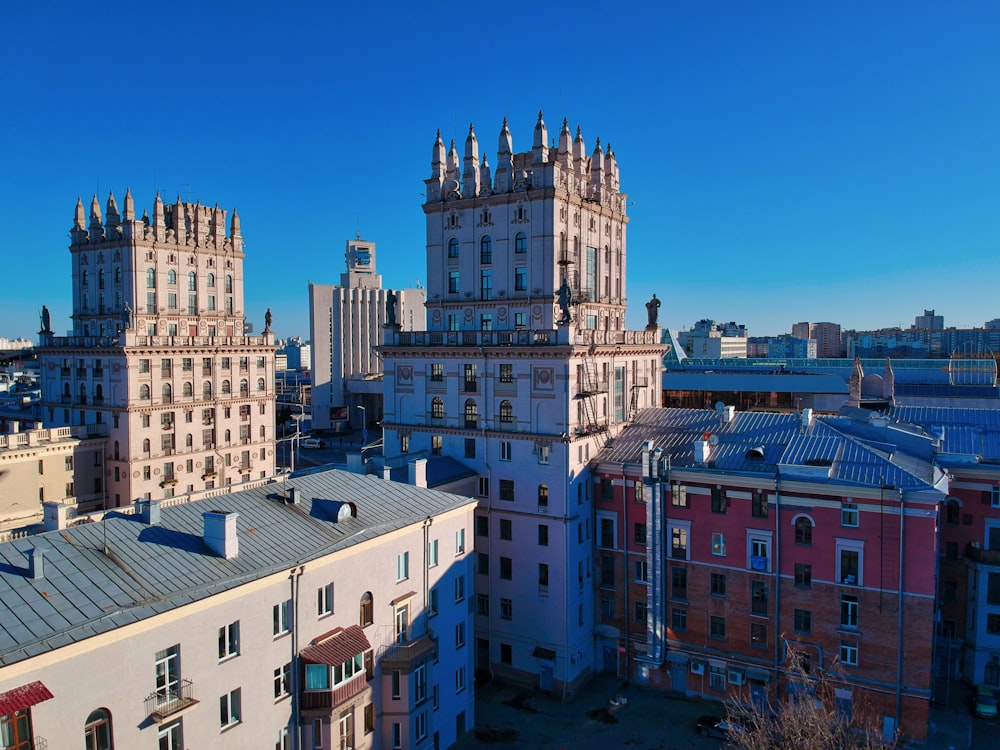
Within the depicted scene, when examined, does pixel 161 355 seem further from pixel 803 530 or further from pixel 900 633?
pixel 900 633

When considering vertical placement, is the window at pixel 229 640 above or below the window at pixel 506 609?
above

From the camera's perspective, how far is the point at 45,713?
2406cm

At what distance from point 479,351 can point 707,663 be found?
26768mm

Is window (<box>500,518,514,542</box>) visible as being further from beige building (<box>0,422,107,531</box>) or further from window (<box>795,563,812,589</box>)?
beige building (<box>0,422,107,531</box>)

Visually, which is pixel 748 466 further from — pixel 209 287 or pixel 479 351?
pixel 209 287

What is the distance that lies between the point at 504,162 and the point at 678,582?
33.2 metres

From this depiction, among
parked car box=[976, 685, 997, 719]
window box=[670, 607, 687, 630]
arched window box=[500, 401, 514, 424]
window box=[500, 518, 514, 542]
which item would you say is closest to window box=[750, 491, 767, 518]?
window box=[670, 607, 687, 630]

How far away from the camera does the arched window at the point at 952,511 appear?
5106cm

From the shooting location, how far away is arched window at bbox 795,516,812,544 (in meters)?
46.2

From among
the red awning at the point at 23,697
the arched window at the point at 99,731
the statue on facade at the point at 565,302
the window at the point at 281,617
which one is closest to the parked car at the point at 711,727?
the statue on facade at the point at 565,302

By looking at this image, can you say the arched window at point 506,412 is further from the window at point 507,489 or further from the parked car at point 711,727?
the parked car at point 711,727

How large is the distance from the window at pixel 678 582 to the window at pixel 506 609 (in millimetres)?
11606

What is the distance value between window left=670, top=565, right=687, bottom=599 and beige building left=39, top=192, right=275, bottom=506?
51027 millimetres

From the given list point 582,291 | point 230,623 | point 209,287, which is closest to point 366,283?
point 209,287
